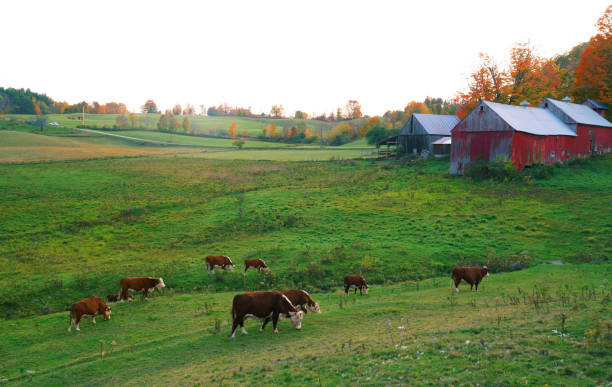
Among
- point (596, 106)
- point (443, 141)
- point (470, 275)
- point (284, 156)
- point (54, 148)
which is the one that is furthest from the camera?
point (284, 156)

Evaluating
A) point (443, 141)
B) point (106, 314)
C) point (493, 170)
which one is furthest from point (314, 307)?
point (443, 141)

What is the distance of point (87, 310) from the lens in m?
16.0

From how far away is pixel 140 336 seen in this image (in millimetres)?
14617

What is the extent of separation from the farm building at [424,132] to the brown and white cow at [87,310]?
55028 millimetres

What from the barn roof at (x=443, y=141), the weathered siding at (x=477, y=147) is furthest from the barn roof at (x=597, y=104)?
the weathered siding at (x=477, y=147)

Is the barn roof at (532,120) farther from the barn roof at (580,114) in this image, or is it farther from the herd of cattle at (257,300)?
the herd of cattle at (257,300)

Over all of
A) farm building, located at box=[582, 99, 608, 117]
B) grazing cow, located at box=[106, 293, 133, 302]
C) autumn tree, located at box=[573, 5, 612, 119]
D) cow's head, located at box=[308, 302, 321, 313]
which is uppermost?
autumn tree, located at box=[573, 5, 612, 119]

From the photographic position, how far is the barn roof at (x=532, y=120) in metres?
44.1

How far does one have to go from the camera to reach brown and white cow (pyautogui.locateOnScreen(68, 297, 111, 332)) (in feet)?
51.6

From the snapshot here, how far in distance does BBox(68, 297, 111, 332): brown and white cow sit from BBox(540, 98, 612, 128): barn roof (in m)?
53.5

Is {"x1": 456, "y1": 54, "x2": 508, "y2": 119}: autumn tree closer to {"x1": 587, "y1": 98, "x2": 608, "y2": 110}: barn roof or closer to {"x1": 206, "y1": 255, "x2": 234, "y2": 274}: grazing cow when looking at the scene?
{"x1": 587, "y1": 98, "x2": 608, "y2": 110}: barn roof

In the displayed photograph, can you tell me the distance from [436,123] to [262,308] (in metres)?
60.4

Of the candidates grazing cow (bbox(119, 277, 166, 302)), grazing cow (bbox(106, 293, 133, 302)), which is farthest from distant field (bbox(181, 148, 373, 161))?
grazing cow (bbox(106, 293, 133, 302))

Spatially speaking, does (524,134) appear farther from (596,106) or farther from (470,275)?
(470,275)
